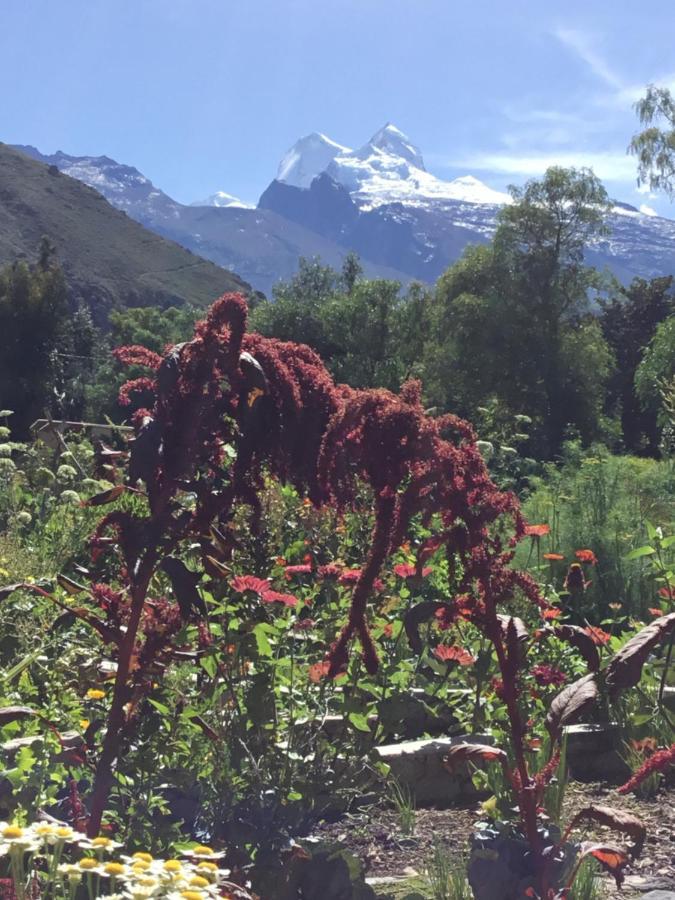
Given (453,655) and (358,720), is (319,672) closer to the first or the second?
(358,720)

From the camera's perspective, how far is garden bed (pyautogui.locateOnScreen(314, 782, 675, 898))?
2.27 metres

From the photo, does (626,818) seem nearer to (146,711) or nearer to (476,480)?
(476,480)

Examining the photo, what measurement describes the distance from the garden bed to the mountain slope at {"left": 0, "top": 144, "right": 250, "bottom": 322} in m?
88.3

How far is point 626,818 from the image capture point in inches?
76.6

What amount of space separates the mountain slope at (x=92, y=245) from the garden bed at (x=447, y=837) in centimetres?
8832

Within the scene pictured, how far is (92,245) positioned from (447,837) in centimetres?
10403

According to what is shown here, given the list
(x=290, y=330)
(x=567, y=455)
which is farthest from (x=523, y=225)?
(x=567, y=455)

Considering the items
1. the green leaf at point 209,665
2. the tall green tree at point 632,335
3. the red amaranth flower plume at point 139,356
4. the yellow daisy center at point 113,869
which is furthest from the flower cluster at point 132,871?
the tall green tree at point 632,335

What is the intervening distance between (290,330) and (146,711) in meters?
37.2

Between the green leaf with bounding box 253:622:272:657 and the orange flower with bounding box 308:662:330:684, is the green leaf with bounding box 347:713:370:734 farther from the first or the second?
the green leaf with bounding box 253:622:272:657

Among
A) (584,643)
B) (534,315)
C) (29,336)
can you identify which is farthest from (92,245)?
(584,643)

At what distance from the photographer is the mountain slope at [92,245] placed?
3674 inches

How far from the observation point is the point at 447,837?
8.38 feet

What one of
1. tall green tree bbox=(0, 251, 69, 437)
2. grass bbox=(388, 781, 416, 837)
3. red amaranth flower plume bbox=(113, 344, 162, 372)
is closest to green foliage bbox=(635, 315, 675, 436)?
grass bbox=(388, 781, 416, 837)
